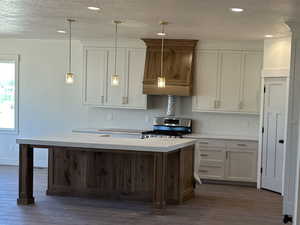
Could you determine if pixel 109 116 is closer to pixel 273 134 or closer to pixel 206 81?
pixel 206 81

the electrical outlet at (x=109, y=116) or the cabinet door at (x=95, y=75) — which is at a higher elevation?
the cabinet door at (x=95, y=75)

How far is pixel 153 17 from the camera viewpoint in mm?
6117

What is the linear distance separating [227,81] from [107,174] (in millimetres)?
3091

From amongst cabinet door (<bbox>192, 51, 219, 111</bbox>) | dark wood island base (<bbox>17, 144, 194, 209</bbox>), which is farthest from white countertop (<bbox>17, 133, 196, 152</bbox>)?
cabinet door (<bbox>192, 51, 219, 111</bbox>)

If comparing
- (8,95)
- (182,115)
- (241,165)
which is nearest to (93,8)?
(182,115)

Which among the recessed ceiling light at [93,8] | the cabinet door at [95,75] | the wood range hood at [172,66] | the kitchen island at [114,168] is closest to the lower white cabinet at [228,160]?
the wood range hood at [172,66]

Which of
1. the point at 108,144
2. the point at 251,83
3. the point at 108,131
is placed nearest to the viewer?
the point at 108,144

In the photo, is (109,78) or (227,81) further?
(109,78)

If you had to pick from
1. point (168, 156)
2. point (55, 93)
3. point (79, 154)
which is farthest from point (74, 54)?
point (168, 156)

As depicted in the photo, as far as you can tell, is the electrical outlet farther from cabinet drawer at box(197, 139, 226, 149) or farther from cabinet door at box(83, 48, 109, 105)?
cabinet drawer at box(197, 139, 226, 149)

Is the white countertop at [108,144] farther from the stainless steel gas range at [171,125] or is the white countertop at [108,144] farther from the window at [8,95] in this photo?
the window at [8,95]

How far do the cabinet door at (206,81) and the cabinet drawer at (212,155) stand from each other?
821 mm

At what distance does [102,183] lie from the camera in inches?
264

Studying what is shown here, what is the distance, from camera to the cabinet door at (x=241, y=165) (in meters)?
8.08
